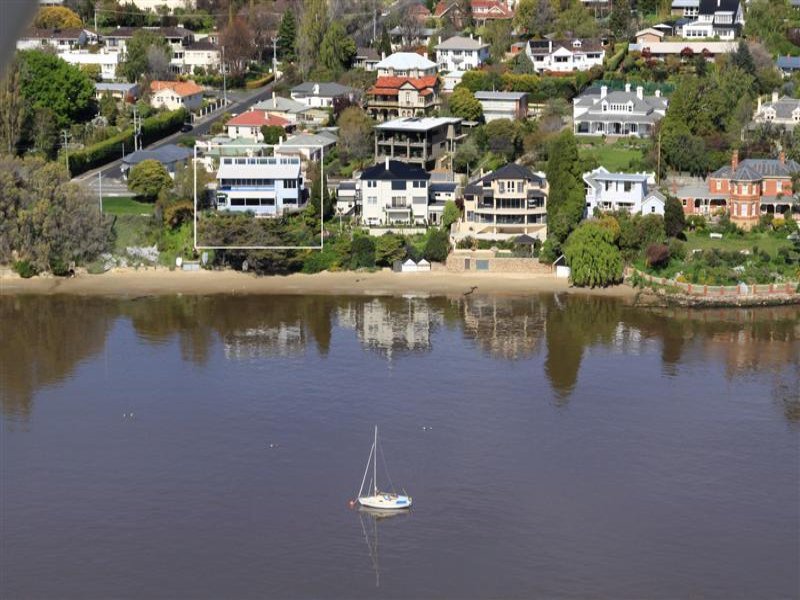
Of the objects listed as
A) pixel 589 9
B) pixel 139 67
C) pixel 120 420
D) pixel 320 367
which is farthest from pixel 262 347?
pixel 589 9

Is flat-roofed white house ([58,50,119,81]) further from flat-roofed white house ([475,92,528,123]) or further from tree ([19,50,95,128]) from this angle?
flat-roofed white house ([475,92,528,123])

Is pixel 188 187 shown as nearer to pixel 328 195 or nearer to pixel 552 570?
pixel 328 195

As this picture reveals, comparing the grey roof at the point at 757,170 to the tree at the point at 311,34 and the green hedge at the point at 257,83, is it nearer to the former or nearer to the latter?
the tree at the point at 311,34

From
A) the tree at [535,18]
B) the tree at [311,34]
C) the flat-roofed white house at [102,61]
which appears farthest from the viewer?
the tree at [535,18]

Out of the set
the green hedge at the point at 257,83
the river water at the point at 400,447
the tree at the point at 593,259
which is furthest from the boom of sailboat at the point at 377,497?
the green hedge at the point at 257,83

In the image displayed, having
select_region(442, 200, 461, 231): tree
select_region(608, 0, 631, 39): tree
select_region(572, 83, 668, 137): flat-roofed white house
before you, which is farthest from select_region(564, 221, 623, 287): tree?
select_region(608, 0, 631, 39): tree
